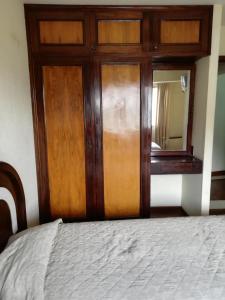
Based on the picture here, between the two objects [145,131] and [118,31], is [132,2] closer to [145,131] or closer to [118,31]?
[118,31]

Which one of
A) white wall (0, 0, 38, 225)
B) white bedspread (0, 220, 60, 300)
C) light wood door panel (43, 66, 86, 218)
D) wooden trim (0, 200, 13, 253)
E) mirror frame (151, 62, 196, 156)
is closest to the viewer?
white bedspread (0, 220, 60, 300)

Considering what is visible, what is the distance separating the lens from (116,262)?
134 centimetres

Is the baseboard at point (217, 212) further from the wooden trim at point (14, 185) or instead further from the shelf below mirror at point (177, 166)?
the wooden trim at point (14, 185)

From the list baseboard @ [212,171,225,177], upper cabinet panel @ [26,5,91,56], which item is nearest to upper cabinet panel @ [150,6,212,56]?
upper cabinet panel @ [26,5,91,56]

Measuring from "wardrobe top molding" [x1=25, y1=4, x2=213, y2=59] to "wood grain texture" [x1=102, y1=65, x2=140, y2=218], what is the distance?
239mm

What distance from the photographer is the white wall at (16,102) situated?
1.60 m

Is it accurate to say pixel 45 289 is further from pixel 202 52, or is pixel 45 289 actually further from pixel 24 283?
pixel 202 52

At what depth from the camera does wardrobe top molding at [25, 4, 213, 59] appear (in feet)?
7.45

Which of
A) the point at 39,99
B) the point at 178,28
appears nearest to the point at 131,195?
the point at 39,99

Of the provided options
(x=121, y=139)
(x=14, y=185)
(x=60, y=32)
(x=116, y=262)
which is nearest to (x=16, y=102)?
(x=14, y=185)

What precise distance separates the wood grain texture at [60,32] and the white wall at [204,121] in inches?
51.7

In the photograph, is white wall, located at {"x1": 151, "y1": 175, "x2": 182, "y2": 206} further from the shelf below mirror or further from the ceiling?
the ceiling

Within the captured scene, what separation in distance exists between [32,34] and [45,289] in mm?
2145

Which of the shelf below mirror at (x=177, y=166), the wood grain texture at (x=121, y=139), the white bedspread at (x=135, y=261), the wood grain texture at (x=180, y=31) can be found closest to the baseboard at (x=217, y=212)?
the shelf below mirror at (x=177, y=166)
